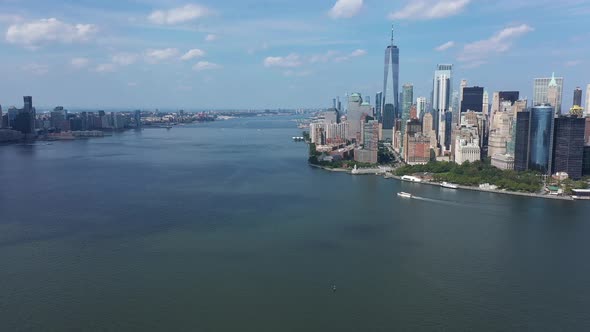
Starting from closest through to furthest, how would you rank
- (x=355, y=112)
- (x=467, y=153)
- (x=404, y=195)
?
(x=404, y=195) → (x=467, y=153) → (x=355, y=112)

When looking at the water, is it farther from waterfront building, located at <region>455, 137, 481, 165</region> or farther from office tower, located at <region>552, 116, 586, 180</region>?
waterfront building, located at <region>455, 137, 481, 165</region>

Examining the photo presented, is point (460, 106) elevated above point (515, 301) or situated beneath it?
elevated above

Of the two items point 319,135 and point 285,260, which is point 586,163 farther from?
point 319,135

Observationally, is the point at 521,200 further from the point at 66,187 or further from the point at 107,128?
the point at 107,128

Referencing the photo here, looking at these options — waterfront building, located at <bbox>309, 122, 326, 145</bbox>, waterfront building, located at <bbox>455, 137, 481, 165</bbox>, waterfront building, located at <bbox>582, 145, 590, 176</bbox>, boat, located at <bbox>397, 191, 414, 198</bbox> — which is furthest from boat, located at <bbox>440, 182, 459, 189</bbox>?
waterfront building, located at <bbox>309, 122, 326, 145</bbox>

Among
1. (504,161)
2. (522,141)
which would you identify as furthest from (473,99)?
(522,141)

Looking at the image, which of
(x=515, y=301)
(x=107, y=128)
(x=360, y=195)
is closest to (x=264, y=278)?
(x=515, y=301)
